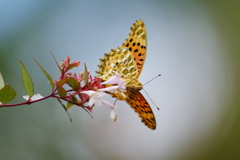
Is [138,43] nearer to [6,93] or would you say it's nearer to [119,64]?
[119,64]

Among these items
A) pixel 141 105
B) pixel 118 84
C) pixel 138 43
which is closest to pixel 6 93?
pixel 118 84

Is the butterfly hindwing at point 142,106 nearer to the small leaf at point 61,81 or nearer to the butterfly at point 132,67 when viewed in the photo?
the butterfly at point 132,67

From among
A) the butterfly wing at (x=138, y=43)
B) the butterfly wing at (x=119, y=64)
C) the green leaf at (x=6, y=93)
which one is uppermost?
the butterfly wing at (x=138, y=43)

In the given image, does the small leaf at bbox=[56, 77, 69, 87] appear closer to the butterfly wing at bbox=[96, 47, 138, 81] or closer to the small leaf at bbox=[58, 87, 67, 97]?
the small leaf at bbox=[58, 87, 67, 97]

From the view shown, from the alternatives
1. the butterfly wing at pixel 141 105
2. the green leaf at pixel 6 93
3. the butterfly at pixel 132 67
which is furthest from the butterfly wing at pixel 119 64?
the green leaf at pixel 6 93

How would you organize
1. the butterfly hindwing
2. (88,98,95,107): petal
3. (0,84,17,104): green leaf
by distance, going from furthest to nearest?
1. the butterfly hindwing
2. (88,98,95,107): petal
3. (0,84,17,104): green leaf

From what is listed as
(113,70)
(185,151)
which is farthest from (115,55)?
(185,151)

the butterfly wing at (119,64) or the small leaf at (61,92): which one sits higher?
the butterfly wing at (119,64)

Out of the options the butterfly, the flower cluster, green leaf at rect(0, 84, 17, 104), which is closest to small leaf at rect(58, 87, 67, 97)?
the flower cluster
